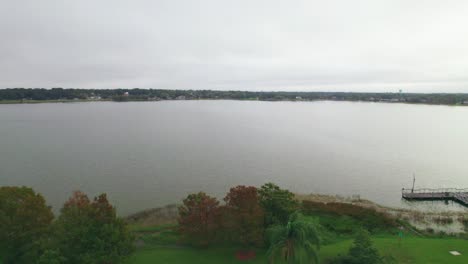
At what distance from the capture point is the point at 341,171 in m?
43.8

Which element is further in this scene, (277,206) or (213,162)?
(213,162)

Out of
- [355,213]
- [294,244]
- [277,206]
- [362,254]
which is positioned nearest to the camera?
[294,244]

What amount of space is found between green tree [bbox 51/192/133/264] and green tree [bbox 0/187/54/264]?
4.47 ft

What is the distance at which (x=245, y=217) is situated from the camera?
1764cm

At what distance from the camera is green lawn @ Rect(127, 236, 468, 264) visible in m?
17.8

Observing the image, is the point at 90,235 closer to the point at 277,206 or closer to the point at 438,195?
the point at 277,206

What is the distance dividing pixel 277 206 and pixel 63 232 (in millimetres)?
12442

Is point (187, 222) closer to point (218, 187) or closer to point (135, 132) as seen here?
point (218, 187)

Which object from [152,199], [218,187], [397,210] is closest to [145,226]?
[152,199]

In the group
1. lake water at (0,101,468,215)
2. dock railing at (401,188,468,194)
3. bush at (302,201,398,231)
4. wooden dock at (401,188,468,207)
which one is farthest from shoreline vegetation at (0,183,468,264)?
dock railing at (401,188,468,194)

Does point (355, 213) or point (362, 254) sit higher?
point (362, 254)

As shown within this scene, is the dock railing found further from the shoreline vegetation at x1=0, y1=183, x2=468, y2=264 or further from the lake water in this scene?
the shoreline vegetation at x1=0, y1=183, x2=468, y2=264

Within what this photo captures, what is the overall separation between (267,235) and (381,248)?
856cm

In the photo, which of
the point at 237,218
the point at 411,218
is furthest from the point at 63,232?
the point at 411,218
